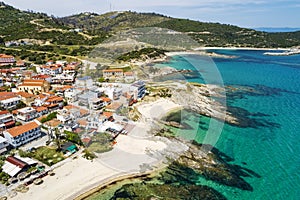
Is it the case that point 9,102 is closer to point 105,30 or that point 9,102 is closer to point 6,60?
point 6,60

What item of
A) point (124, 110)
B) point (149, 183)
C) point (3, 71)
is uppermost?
point (3, 71)

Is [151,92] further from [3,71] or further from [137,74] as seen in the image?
[3,71]

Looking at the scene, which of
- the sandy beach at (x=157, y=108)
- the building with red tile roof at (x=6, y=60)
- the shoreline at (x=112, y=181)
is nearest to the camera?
the shoreline at (x=112, y=181)

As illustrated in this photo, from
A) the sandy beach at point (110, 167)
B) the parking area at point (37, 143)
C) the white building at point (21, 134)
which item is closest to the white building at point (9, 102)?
the white building at point (21, 134)

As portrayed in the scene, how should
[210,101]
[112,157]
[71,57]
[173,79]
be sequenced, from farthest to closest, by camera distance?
[71,57], [173,79], [210,101], [112,157]

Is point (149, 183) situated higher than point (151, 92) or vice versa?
point (151, 92)

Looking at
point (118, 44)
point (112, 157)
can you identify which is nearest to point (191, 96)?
point (112, 157)

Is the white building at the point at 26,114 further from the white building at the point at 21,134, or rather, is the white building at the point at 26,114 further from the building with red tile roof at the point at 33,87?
the building with red tile roof at the point at 33,87
